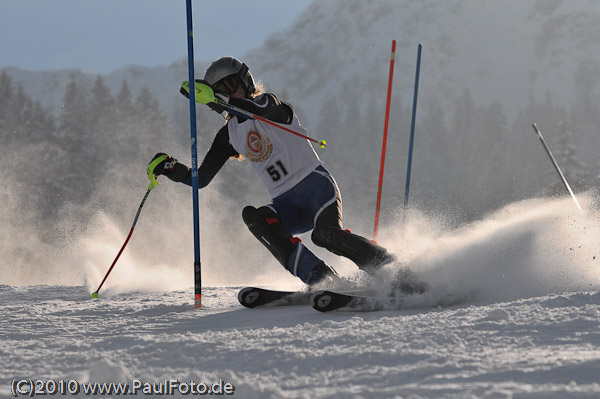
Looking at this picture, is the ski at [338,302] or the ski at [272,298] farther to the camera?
the ski at [272,298]

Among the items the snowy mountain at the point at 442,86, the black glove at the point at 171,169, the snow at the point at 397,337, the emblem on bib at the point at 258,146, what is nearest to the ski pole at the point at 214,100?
the emblem on bib at the point at 258,146

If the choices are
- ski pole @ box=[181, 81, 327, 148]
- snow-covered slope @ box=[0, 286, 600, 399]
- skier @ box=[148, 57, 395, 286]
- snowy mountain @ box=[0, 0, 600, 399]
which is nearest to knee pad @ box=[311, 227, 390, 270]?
skier @ box=[148, 57, 395, 286]

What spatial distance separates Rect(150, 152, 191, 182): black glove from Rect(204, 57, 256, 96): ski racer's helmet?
0.61 m

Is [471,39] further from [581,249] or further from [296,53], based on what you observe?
[581,249]

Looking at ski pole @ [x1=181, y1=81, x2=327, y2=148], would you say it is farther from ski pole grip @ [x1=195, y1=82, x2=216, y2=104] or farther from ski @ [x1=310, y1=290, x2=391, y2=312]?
ski @ [x1=310, y1=290, x2=391, y2=312]

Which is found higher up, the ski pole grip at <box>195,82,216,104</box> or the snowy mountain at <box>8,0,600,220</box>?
the snowy mountain at <box>8,0,600,220</box>

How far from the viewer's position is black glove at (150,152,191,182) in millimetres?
3635

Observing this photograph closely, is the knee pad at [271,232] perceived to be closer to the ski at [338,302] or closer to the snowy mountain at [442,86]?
the ski at [338,302]

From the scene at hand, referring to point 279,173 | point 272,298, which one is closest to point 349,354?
point 272,298

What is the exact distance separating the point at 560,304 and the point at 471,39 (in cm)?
10934

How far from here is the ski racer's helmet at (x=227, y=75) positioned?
3541 millimetres

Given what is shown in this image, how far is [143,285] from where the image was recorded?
496 cm

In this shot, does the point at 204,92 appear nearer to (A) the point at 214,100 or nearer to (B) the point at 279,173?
(A) the point at 214,100

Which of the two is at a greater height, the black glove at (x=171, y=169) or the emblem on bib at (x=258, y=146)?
the emblem on bib at (x=258, y=146)
